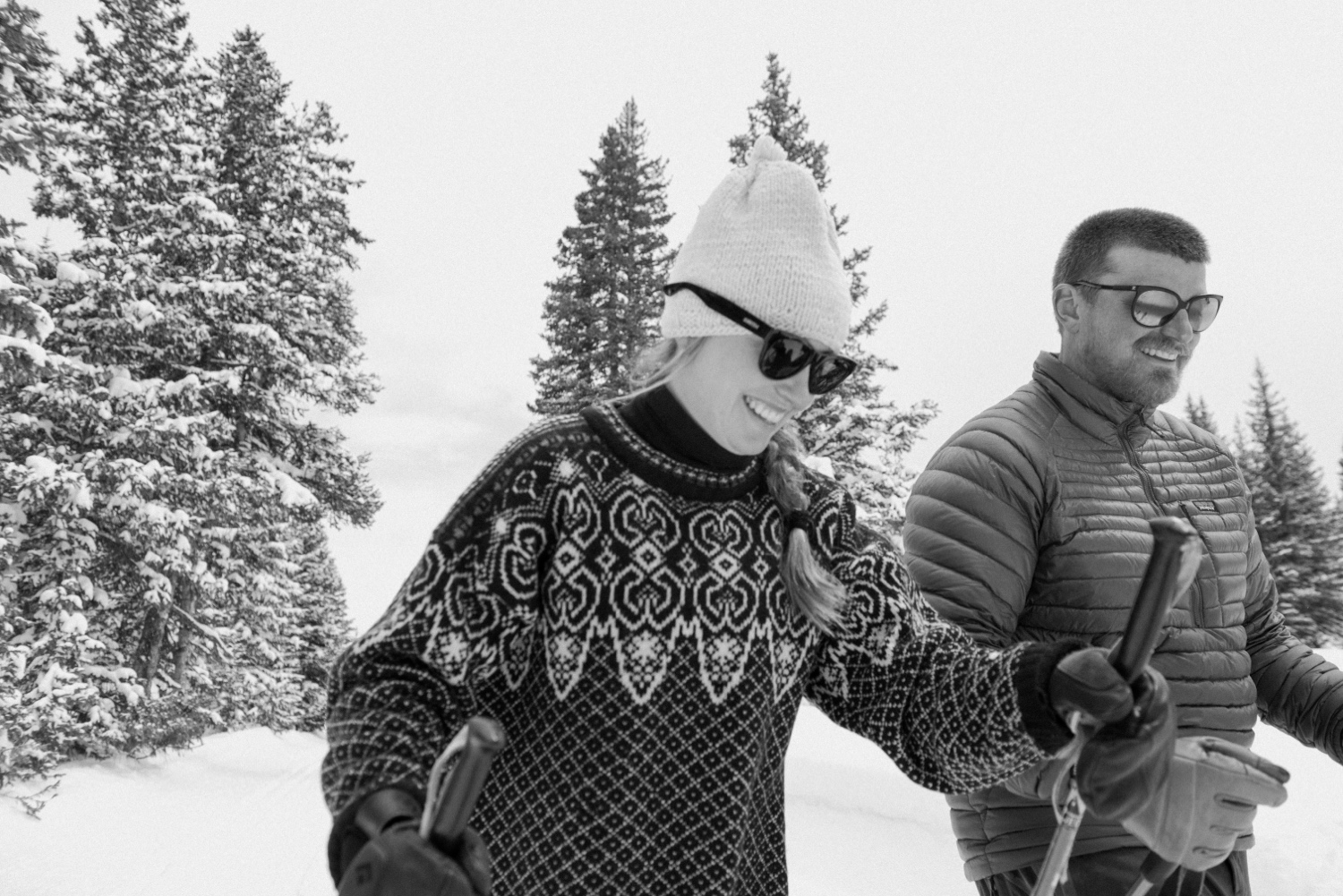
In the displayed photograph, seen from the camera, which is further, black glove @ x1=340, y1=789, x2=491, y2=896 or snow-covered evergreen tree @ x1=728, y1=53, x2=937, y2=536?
Answer: snow-covered evergreen tree @ x1=728, y1=53, x2=937, y2=536

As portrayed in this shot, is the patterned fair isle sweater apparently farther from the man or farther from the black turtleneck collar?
the man

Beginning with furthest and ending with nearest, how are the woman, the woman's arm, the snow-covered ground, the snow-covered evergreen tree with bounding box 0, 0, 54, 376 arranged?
1. the snow-covered evergreen tree with bounding box 0, 0, 54, 376
2. the snow-covered ground
3. the woman's arm
4. the woman

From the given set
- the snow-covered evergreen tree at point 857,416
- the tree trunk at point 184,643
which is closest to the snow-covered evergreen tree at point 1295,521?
the snow-covered evergreen tree at point 857,416

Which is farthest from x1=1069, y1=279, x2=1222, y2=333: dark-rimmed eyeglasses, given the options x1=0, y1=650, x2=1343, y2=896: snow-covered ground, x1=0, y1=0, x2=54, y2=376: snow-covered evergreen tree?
x1=0, y1=0, x2=54, y2=376: snow-covered evergreen tree

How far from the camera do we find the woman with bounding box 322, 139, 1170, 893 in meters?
1.59

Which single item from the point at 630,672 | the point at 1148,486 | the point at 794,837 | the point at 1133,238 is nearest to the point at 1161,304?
the point at 1133,238

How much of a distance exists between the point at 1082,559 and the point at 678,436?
1.34 m

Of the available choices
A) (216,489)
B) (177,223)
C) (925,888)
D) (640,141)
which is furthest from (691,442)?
(640,141)

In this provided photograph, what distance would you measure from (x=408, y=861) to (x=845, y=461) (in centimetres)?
1615

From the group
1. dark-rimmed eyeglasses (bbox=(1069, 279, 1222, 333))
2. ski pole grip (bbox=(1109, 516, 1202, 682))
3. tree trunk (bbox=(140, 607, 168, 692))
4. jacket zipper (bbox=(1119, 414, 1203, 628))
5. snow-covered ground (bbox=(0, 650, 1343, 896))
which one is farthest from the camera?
tree trunk (bbox=(140, 607, 168, 692))

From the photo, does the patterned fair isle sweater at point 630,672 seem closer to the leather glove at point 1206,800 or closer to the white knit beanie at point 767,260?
the leather glove at point 1206,800

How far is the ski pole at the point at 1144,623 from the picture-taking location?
132 cm

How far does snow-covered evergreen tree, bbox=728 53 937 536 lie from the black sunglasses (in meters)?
14.3

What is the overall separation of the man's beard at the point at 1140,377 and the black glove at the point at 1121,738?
158cm
